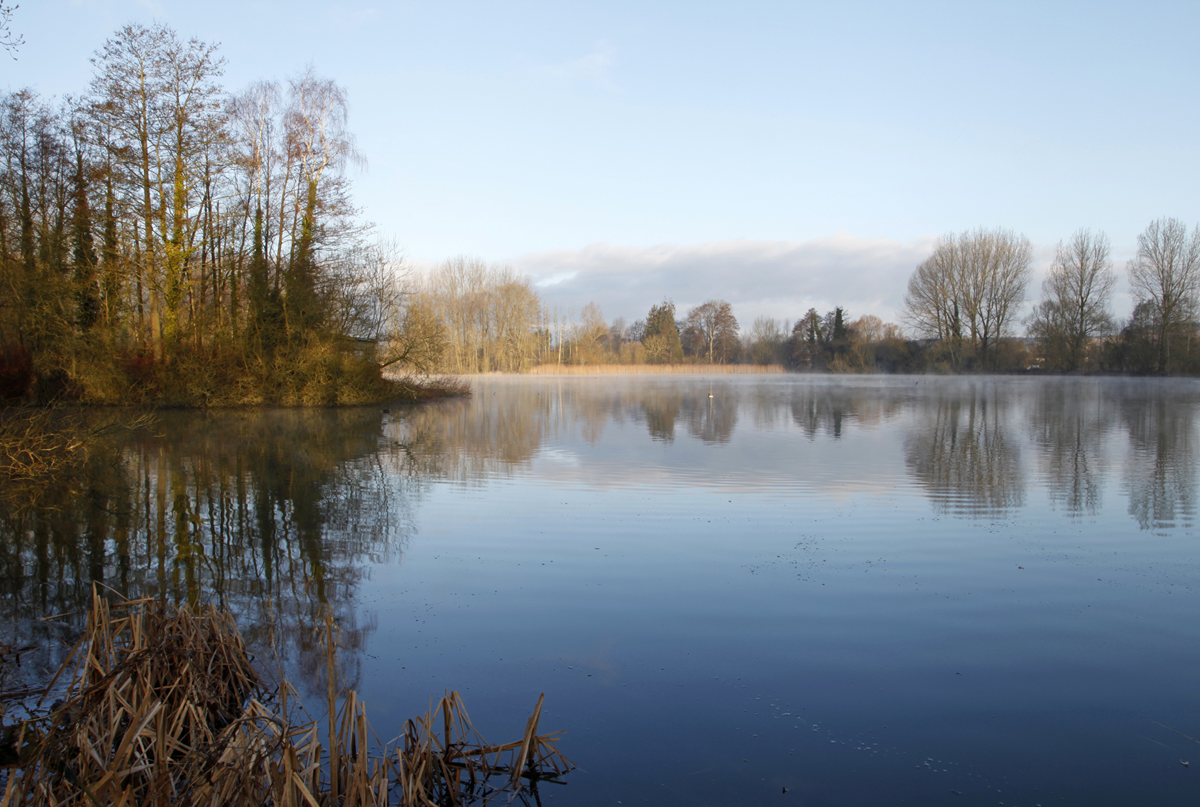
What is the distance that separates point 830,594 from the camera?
5316 mm

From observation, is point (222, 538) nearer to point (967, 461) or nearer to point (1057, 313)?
point (967, 461)

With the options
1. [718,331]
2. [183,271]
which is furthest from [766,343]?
[183,271]

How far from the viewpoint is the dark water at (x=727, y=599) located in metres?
3.25

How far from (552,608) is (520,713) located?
1.49m

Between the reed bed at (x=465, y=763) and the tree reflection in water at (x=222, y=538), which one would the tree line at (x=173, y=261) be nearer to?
the tree reflection in water at (x=222, y=538)

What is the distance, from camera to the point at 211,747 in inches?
98.7

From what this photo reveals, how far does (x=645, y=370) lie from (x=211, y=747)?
73.8 m

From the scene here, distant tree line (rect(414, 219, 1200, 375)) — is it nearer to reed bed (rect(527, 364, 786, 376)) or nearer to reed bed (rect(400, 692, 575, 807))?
reed bed (rect(527, 364, 786, 376))

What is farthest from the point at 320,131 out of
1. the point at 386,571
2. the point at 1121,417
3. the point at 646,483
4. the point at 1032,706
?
the point at 1032,706

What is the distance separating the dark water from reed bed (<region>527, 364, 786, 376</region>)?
61.3 metres

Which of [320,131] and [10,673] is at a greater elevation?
[320,131]

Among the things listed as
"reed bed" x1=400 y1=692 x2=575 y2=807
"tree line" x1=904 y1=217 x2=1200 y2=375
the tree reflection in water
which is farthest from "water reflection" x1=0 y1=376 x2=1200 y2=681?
"tree line" x1=904 y1=217 x2=1200 y2=375

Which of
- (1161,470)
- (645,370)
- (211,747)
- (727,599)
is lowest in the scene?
(727,599)

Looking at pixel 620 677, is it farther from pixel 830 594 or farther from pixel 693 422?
pixel 693 422
